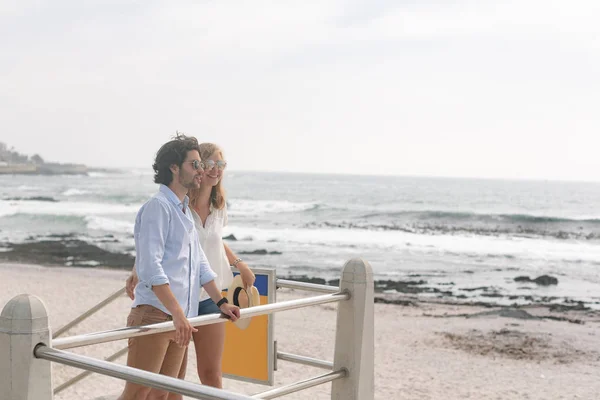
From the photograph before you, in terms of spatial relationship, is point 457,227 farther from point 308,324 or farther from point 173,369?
point 173,369

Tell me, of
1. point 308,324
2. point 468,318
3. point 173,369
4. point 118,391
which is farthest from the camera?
point 468,318

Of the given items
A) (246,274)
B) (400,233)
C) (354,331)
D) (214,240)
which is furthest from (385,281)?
(400,233)

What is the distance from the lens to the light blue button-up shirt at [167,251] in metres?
2.91

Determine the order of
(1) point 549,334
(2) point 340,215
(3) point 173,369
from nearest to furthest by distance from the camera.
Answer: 1. (3) point 173,369
2. (1) point 549,334
3. (2) point 340,215

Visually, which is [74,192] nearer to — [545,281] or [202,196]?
[545,281]

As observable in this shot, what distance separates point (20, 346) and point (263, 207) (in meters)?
55.8

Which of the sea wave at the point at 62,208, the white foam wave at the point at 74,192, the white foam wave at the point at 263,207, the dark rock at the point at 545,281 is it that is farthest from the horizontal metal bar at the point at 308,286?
the white foam wave at the point at 74,192

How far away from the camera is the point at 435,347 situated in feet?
36.5

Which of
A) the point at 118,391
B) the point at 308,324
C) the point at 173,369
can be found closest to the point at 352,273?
the point at 173,369

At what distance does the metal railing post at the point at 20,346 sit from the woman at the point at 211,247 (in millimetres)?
1515

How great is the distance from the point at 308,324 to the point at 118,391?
5.63m

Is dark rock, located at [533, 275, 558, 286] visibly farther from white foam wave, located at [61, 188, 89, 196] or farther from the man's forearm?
white foam wave, located at [61, 188, 89, 196]

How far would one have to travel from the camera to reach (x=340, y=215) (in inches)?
1965

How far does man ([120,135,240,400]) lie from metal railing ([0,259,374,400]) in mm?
405
